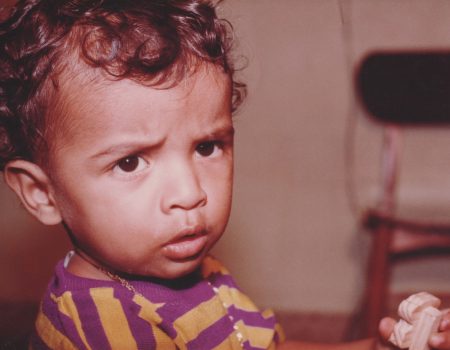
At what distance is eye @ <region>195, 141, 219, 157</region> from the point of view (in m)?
0.57

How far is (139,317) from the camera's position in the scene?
59 centimetres

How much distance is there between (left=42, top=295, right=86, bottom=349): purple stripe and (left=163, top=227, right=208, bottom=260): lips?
0.36 ft

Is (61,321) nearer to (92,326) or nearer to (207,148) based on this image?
(92,326)

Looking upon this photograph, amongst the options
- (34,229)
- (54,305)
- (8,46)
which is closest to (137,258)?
(54,305)

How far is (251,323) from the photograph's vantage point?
28.0 inches

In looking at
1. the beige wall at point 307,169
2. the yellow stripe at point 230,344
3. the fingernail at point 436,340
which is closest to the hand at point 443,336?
the fingernail at point 436,340

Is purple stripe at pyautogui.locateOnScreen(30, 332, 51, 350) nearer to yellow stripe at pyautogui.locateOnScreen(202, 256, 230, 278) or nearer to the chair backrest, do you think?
yellow stripe at pyautogui.locateOnScreen(202, 256, 230, 278)

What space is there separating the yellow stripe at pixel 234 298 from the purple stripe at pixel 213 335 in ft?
0.15

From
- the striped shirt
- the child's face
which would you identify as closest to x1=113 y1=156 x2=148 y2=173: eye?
the child's face

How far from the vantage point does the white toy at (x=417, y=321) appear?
542 millimetres

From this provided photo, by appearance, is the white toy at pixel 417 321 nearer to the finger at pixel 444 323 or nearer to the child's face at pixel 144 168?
the finger at pixel 444 323

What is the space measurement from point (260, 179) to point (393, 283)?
459 mm

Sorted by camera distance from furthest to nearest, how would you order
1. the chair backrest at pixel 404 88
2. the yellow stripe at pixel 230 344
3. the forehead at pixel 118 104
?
the chair backrest at pixel 404 88 < the yellow stripe at pixel 230 344 < the forehead at pixel 118 104

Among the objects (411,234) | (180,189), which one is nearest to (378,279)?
(411,234)
